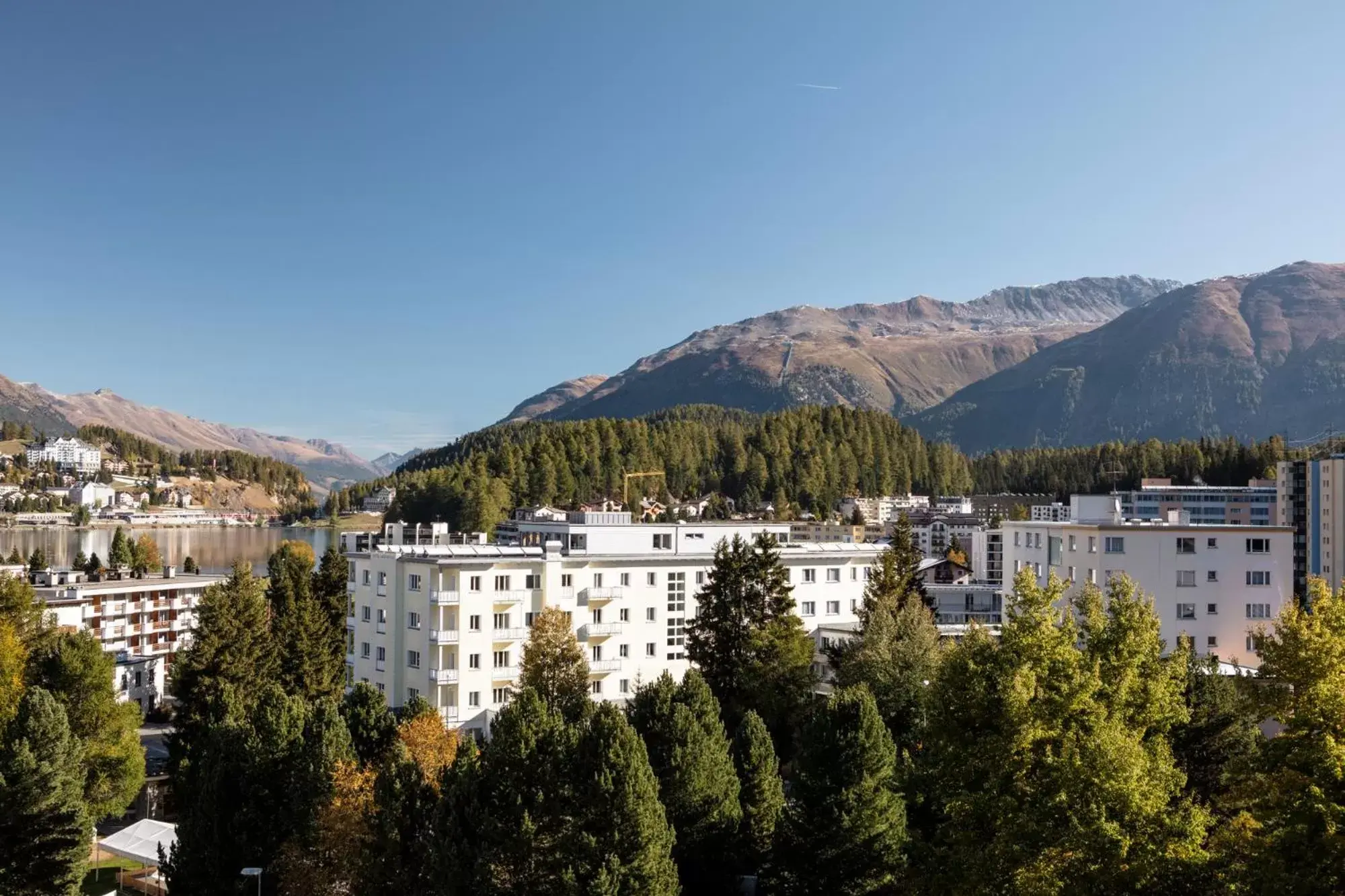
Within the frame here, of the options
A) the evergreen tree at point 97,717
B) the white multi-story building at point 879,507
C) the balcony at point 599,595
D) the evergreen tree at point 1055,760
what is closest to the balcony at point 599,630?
the balcony at point 599,595

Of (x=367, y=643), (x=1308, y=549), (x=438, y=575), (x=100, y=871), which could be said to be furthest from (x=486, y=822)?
(x=1308, y=549)

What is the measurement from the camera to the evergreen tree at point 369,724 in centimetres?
3800

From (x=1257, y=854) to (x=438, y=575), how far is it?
39456 millimetres

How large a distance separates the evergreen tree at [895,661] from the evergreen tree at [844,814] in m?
4.52

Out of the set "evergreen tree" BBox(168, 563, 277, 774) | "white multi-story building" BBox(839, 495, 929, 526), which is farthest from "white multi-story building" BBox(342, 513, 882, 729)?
"white multi-story building" BBox(839, 495, 929, 526)

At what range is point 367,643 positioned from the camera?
57.1 m

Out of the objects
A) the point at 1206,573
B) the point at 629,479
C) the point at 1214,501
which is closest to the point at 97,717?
the point at 1206,573

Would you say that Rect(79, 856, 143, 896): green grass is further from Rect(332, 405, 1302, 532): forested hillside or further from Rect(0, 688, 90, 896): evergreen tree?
Rect(332, 405, 1302, 532): forested hillside

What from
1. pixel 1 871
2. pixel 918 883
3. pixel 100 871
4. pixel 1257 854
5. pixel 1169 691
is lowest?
pixel 100 871

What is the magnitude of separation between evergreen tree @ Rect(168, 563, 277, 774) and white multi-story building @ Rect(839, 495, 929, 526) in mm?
128855

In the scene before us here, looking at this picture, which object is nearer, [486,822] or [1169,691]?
[1169,691]

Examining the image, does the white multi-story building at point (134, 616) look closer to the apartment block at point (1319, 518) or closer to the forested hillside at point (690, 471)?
the forested hillside at point (690, 471)

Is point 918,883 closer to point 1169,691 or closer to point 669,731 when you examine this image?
point 1169,691

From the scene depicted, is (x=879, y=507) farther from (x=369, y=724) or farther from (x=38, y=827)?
(x=38, y=827)
